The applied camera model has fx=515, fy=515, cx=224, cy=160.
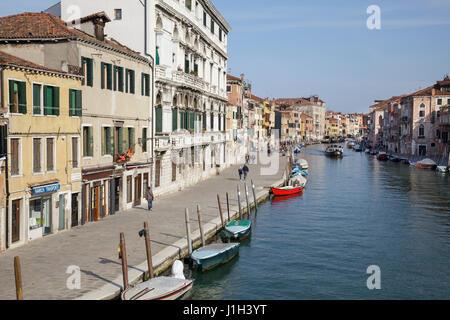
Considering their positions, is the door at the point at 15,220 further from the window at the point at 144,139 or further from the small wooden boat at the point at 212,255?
the window at the point at 144,139

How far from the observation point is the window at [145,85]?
2936 cm

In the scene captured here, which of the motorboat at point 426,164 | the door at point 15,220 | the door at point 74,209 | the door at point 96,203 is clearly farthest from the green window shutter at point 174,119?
the motorboat at point 426,164

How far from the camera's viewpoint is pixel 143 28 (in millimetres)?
30141

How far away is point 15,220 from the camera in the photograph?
1877 centimetres

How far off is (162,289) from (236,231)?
9419 millimetres

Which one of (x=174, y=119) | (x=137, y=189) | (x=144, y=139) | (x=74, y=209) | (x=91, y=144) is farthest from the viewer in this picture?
(x=174, y=119)

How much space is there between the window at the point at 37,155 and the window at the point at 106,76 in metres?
5.62

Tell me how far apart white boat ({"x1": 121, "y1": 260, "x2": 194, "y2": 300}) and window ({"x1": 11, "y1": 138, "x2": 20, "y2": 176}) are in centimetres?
715

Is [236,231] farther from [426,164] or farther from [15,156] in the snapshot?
[426,164]

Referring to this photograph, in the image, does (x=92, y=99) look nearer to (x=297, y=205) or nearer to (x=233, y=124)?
(x=297, y=205)

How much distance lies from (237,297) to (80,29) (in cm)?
1699

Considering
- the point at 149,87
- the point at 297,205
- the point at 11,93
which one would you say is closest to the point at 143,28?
the point at 149,87

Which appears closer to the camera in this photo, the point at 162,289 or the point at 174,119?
the point at 162,289

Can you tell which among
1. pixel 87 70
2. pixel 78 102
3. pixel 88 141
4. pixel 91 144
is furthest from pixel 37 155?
pixel 87 70
